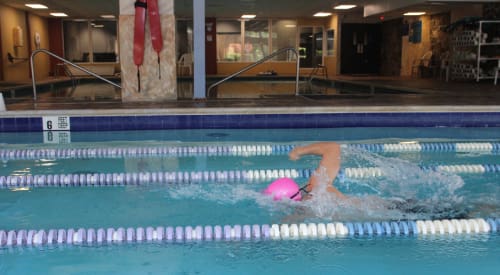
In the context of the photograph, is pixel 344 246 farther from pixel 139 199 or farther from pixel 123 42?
pixel 123 42

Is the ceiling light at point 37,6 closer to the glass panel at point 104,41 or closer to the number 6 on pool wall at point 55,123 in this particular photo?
the glass panel at point 104,41

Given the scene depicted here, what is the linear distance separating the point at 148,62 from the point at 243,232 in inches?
236

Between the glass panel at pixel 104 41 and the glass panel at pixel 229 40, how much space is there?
4410 millimetres

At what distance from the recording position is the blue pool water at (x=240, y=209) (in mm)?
2883

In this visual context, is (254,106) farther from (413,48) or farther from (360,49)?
(360,49)

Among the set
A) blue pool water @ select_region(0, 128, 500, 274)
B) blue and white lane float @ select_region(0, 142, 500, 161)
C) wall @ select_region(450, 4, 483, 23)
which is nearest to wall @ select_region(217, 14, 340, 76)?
wall @ select_region(450, 4, 483, 23)

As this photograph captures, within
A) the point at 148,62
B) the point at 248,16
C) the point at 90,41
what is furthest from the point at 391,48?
the point at 148,62

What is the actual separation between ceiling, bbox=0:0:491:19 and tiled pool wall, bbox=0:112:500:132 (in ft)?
22.5

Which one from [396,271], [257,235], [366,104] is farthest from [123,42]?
[396,271]

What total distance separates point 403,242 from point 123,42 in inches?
261

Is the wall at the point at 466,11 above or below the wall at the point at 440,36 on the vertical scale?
above

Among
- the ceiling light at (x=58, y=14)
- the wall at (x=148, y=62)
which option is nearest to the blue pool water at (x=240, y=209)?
the wall at (x=148, y=62)

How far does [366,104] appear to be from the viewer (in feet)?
25.6

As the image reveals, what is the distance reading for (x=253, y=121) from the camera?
7.31 metres
